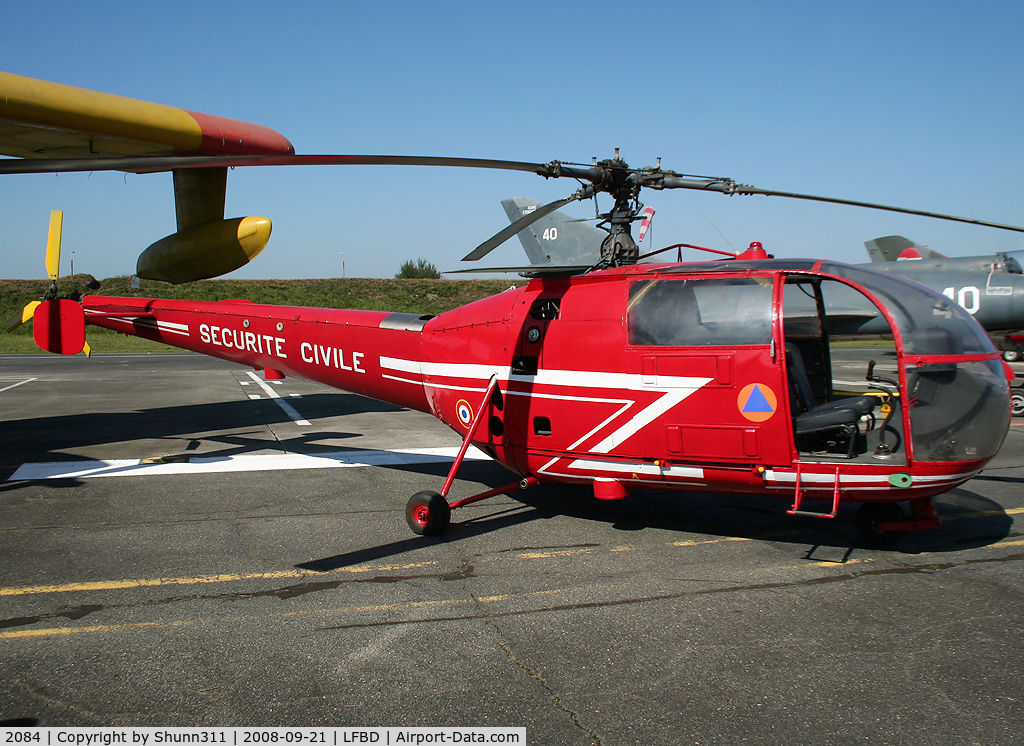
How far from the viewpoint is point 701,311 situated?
5668 mm

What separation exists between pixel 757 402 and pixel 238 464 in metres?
6.79

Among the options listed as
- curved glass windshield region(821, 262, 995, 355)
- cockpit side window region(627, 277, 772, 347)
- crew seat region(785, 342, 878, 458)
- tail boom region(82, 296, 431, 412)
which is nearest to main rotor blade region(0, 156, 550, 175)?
cockpit side window region(627, 277, 772, 347)

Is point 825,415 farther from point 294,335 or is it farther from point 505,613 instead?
point 294,335

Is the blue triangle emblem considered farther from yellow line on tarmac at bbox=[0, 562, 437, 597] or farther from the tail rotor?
the tail rotor

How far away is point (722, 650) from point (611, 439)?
2235 mm

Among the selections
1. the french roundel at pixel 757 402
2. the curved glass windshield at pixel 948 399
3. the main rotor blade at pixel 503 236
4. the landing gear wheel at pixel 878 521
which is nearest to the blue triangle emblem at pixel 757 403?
the french roundel at pixel 757 402

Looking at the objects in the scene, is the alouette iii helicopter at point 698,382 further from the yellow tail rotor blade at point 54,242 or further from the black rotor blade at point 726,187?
the yellow tail rotor blade at point 54,242

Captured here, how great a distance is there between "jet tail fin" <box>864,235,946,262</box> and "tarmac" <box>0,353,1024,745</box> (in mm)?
13069

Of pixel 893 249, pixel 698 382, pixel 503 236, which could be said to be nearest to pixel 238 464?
pixel 503 236

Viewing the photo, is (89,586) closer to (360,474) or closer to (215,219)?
(360,474)

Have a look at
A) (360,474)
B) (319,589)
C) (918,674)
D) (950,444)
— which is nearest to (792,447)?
(950,444)

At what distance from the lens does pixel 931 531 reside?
247 inches

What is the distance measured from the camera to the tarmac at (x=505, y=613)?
343 cm

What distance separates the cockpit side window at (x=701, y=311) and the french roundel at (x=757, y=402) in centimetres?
37
